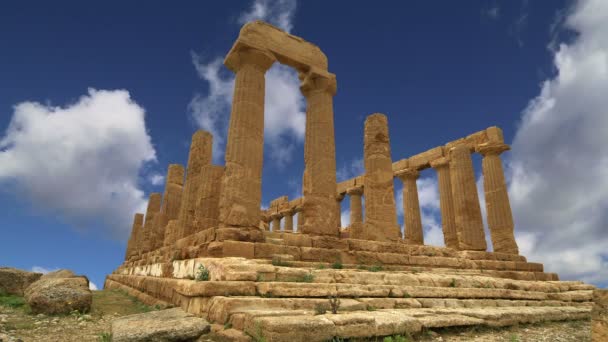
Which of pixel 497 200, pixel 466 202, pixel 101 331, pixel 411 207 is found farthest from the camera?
pixel 411 207

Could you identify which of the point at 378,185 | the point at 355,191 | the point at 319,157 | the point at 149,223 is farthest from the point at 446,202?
the point at 149,223

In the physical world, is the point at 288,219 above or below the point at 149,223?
above

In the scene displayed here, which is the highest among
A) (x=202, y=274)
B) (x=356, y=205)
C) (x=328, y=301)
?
(x=356, y=205)

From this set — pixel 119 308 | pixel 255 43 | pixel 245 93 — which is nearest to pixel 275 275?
pixel 119 308

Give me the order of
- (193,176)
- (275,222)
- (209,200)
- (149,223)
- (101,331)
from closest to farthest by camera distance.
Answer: (101,331), (209,200), (193,176), (149,223), (275,222)

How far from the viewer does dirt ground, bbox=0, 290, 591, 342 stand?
18.5 ft

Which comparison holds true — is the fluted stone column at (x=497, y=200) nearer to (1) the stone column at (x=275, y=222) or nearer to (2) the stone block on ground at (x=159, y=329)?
(2) the stone block on ground at (x=159, y=329)

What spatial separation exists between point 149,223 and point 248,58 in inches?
680

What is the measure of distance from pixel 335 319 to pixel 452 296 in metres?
4.39

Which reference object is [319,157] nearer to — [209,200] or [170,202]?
[209,200]

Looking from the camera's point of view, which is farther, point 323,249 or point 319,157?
point 319,157

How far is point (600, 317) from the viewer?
430 cm

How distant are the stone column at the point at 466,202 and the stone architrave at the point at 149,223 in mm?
17619

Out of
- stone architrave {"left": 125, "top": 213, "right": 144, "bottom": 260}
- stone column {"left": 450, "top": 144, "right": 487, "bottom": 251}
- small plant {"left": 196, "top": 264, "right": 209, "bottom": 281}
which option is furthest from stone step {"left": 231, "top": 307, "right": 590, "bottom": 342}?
stone architrave {"left": 125, "top": 213, "right": 144, "bottom": 260}
